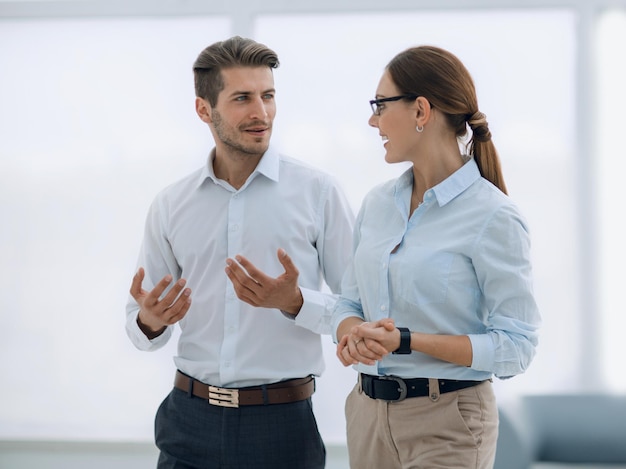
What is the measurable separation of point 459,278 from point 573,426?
7.86 ft

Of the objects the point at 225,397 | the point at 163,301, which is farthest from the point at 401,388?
the point at 163,301

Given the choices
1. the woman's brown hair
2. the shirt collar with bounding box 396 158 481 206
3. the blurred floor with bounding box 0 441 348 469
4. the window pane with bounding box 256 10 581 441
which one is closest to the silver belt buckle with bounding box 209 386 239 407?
the shirt collar with bounding box 396 158 481 206

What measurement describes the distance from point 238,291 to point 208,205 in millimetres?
429

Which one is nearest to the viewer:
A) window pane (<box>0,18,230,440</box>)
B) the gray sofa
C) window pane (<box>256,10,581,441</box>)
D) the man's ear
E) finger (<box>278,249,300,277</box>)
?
finger (<box>278,249,300,277</box>)

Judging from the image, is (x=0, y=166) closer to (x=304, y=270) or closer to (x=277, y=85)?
(x=277, y=85)

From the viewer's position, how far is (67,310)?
4223 millimetres

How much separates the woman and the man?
0.31 metres

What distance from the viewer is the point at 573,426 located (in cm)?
387

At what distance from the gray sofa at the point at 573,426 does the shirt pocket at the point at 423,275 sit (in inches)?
84.7

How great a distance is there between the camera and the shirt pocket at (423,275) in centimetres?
180

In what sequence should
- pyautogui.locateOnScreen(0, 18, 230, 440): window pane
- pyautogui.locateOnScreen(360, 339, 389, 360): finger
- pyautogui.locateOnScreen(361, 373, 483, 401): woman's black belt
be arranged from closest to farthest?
pyautogui.locateOnScreen(360, 339, 389, 360): finger, pyautogui.locateOnScreen(361, 373, 483, 401): woman's black belt, pyautogui.locateOnScreen(0, 18, 230, 440): window pane

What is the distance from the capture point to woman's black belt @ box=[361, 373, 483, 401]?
180 centimetres

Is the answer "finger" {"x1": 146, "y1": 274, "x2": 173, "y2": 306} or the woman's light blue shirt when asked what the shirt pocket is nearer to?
the woman's light blue shirt

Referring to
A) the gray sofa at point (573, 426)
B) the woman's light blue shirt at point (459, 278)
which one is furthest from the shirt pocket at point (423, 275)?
the gray sofa at point (573, 426)
